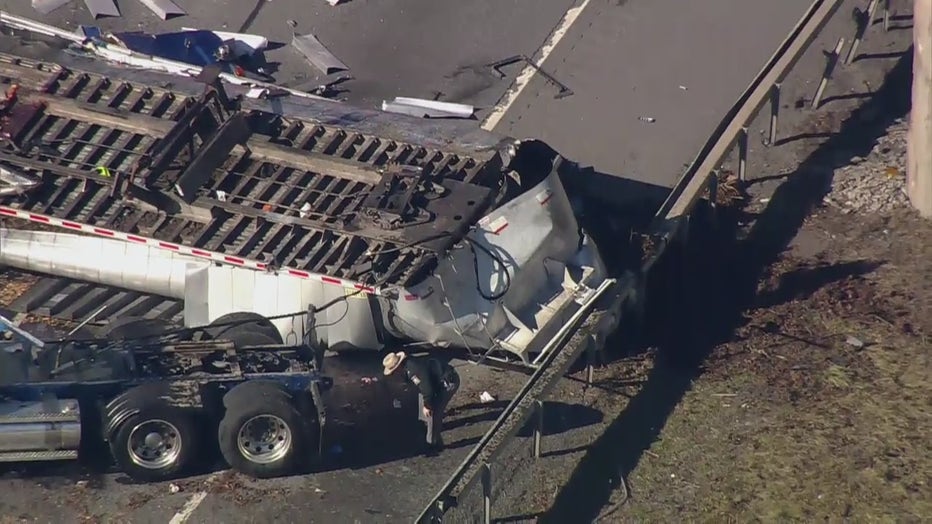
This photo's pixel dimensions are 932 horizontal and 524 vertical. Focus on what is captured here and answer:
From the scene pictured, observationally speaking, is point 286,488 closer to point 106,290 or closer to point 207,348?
point 207,348

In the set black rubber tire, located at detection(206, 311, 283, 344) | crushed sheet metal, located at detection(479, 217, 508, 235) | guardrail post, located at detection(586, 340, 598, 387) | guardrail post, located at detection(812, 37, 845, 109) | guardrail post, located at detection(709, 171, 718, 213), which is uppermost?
guardrail post, located at detection(812, 37, 845, 109)

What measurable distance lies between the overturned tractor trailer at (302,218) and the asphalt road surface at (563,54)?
7.62ft

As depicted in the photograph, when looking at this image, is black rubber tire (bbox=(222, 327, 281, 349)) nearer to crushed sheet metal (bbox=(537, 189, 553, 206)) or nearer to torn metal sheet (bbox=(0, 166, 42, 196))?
torn metal sheet (bbox=(0, 166, 42, 196))

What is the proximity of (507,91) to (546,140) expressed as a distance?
3.73ft

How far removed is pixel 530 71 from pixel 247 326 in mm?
6094

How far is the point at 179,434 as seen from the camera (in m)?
12.3

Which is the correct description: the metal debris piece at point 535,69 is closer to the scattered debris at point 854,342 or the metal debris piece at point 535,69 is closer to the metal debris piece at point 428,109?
the metal debris piece at point 428,109

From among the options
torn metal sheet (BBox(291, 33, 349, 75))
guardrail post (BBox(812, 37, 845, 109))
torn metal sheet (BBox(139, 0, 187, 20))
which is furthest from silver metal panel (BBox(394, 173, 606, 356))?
torn metal sheet (BBox(139, 0, 187, 20))

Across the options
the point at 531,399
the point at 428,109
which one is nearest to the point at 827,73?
the point at 428,109

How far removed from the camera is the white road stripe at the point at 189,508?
40.1 ft

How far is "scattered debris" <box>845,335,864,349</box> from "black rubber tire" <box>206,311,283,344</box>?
511 cm

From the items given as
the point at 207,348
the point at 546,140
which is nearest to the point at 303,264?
the point at 207,348

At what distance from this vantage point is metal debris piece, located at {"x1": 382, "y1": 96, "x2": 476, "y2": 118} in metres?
17.2

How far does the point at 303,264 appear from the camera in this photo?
1312 cm
